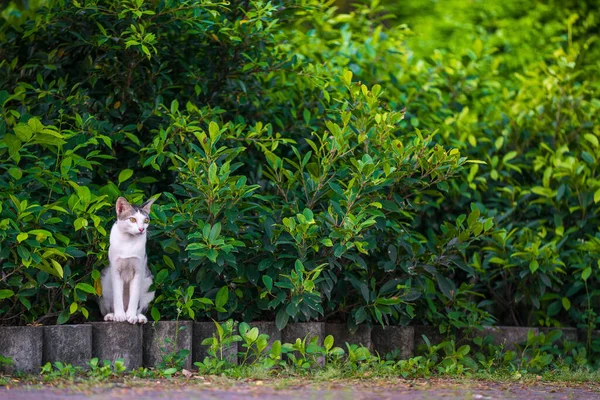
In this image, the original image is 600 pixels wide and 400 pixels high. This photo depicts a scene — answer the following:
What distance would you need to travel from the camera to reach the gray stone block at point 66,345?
457 centimetres

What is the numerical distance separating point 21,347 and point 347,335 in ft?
6.52

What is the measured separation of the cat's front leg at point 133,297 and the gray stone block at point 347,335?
1.25 metres

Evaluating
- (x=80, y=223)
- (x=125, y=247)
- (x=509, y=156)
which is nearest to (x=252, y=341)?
(x=125, y=247)

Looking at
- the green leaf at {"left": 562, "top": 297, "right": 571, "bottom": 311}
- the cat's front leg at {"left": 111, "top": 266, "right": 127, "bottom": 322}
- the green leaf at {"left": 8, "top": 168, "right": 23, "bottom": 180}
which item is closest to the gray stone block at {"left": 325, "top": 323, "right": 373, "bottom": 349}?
the cat's front leg at {"left": 111, "top": 266, "right": 127, "bottom": 322}

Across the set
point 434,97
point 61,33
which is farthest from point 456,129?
point 61,33

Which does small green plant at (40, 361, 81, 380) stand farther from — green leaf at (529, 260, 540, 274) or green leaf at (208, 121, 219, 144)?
green leaf at (529, 260, 540, 274)

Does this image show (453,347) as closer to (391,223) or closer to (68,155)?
(391,223)

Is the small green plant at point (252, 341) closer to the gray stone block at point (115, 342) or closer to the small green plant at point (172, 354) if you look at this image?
the small green plant at point (172, 354)

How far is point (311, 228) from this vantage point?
4.78m

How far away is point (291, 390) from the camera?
4.11m

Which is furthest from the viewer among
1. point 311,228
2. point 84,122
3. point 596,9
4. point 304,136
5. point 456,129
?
point 596,9

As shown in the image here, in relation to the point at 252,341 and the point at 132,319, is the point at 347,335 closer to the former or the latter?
the point at 252,341

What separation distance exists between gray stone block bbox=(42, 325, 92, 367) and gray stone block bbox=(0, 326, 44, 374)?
49 millimetres

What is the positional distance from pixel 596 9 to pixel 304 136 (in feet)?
23.8
